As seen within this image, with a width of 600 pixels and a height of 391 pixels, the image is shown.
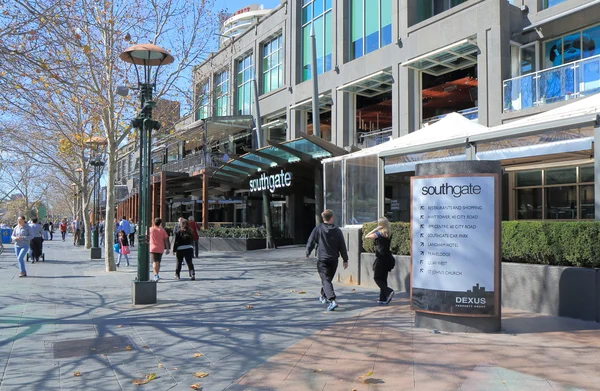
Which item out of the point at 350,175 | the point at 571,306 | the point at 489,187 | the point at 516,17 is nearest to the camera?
the point at 489,187

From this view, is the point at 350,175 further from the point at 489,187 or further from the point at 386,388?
the point at 386,388

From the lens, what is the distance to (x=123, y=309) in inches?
355

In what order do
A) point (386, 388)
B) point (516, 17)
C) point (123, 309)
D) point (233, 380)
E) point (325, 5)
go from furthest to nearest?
point (325, 5), point (516, 17), point (123, 309), point (233, 380), point (386, 388)

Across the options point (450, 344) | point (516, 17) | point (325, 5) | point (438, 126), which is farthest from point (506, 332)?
point (325, 5)

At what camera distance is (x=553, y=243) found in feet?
26.0

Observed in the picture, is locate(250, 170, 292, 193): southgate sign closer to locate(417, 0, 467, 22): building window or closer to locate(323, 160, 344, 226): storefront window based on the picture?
locate(323, 160, 344, 226): storefront window

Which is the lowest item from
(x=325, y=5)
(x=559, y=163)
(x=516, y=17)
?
(x=559, y=163)

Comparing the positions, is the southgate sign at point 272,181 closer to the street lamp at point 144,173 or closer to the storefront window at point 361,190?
the storefront window at point 361,190

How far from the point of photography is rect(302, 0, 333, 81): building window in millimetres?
26438

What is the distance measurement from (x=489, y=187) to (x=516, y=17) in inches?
556

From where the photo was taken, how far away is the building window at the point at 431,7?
21812 millimetres

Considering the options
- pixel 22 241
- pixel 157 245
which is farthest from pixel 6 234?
pixel 157 245

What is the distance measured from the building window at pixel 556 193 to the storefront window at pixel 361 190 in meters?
8.40

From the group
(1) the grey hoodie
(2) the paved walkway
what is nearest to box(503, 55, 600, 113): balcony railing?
(2) the paved walkway
